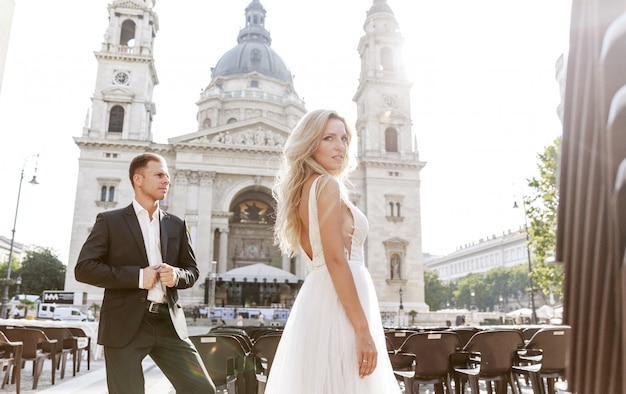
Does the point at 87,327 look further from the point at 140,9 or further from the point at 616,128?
the point at 140,9

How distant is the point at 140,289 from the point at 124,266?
0.19m

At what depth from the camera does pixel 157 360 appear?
3.19m

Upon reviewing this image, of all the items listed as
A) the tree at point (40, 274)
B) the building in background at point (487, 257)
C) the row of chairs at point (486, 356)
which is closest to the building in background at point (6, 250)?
the tree at point (40, 274)

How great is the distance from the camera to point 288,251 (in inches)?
121

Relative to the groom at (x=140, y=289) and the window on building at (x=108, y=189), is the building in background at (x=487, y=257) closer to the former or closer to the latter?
the window on building at (x=108, y=189)

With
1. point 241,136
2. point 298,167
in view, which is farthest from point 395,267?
point 298,167

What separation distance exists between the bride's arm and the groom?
1.21 m

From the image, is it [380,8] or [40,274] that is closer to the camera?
[380,8]

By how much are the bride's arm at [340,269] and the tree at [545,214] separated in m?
21.2

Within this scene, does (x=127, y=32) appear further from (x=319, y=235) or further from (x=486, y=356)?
(x=319, y=235)

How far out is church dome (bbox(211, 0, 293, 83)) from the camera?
200ft

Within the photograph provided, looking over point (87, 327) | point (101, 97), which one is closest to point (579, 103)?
point (87, 327)

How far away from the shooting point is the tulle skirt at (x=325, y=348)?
7.47ft

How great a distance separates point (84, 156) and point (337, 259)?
40.0m
